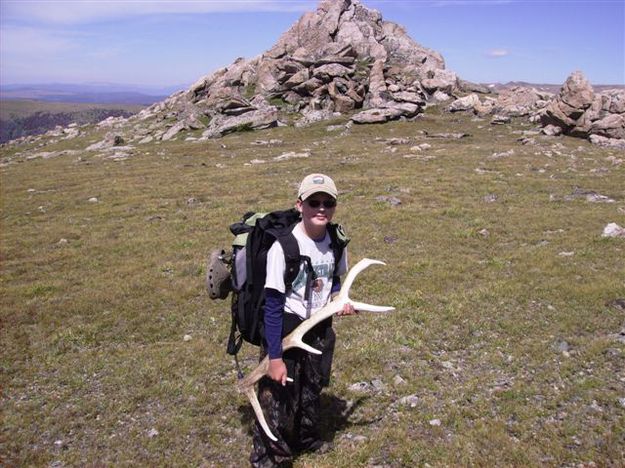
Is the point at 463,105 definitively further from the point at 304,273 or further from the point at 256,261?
the point at 256,261

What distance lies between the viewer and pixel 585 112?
54.8 meters

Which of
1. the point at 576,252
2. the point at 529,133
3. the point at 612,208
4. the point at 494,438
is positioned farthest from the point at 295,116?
the point at 494,438

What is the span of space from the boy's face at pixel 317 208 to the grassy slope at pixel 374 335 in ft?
15.4

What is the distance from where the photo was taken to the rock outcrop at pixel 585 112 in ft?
170

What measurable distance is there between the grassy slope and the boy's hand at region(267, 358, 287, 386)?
8.10ft

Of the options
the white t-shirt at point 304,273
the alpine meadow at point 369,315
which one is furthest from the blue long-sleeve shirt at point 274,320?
the alpine meadow at point 369,315

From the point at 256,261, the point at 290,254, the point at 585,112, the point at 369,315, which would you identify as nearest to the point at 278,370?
the point at 256,261

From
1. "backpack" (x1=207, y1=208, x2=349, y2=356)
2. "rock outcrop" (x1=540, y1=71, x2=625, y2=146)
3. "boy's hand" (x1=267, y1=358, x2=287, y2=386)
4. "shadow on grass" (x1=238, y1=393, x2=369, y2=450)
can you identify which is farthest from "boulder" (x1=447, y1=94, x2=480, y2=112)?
"boy's hand" (x1=267, y1=358, x2=287, y2=386)

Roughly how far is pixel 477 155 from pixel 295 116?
3925cm

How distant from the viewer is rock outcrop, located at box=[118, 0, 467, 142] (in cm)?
7550

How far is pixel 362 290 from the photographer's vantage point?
17172mm

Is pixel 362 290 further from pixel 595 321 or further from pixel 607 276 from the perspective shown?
pixel 607 276

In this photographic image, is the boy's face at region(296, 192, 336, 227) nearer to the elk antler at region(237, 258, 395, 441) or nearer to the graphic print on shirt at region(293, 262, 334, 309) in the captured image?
the graphic print on shirt at region(293, 262, 334, 309)

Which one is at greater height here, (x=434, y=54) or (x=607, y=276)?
(x=434, y=54)
